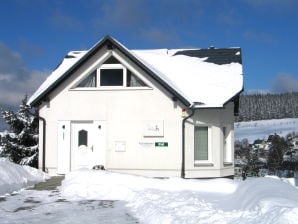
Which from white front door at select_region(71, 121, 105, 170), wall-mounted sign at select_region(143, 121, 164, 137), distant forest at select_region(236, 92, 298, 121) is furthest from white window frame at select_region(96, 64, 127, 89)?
distant forest at select_region(236, 92, 298, 121)

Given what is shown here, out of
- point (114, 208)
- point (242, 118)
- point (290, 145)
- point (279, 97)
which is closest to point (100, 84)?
point (114, 208)

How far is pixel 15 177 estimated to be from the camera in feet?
46.4

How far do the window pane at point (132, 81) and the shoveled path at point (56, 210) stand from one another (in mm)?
5836

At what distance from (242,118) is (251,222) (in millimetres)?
75179

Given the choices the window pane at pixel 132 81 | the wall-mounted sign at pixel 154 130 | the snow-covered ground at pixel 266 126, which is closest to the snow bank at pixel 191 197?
the wall-mounted sign at pixel 154 130

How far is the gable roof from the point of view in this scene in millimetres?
16859

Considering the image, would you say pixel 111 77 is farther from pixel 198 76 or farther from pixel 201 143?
pixel 201 143

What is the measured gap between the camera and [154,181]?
13562mm

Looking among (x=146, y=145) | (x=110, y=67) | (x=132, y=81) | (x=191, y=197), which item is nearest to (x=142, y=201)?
(x=191, y=197)

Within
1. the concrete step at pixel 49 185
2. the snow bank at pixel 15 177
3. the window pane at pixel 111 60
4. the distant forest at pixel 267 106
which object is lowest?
the concrete step at pixel 49 185

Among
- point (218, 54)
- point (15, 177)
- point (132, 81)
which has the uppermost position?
point (218, 54)

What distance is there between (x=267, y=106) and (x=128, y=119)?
240 feet

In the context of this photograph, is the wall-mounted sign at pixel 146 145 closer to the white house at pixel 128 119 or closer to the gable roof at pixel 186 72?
the white house at pixel 128 119

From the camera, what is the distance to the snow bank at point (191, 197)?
778 cm
